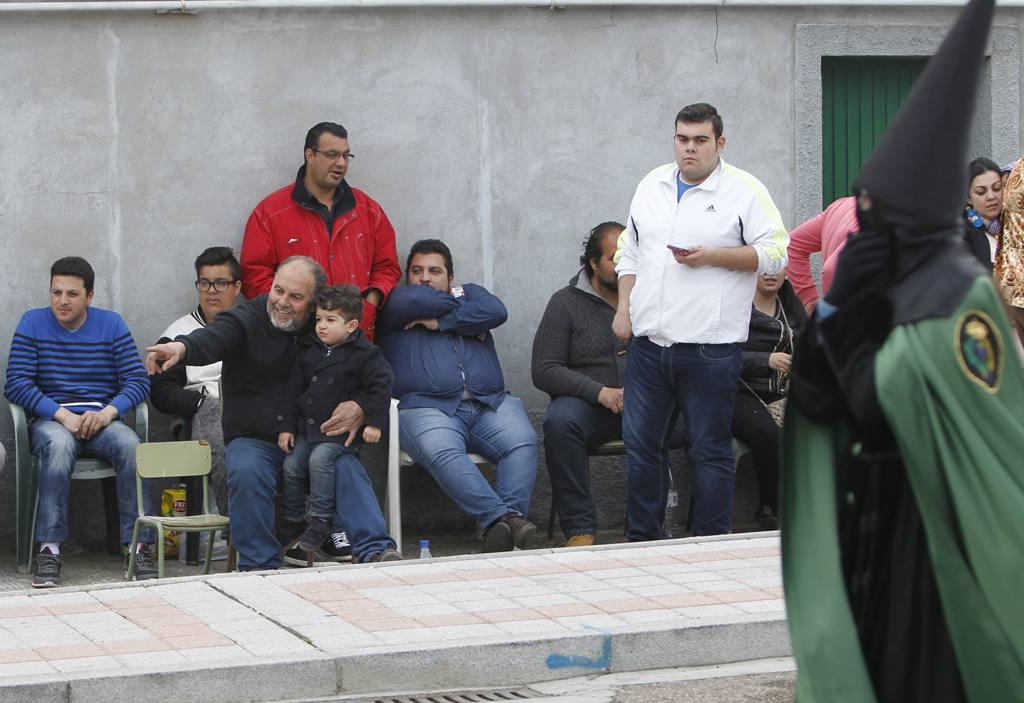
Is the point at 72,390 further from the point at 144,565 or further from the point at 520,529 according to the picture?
the point at 520,529

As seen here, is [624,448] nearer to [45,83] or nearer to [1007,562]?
[45,83]

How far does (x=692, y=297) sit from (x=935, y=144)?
5215 millimetres

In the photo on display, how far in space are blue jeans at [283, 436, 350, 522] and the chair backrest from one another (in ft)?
1.71

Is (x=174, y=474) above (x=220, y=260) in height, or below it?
below

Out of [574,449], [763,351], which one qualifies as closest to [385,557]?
[574,449]

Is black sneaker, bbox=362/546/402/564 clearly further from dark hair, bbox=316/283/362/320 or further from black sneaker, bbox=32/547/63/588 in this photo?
black sneaker, bbox=32/547/63/588

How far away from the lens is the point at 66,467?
9719 millimetres

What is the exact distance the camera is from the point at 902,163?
4.39 metres

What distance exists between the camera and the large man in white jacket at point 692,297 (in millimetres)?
9609

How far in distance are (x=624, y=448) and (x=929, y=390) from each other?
6493 millimetres

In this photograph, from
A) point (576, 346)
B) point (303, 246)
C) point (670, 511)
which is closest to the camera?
point (670, 511)

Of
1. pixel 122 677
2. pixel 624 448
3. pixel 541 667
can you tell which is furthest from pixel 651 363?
pixel 122 677

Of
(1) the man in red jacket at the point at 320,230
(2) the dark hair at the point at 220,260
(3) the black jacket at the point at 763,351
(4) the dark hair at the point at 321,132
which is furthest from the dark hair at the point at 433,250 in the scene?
(3) the black jacket at the point at 763,351

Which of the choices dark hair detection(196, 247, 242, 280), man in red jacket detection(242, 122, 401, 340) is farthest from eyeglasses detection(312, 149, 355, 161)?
dark hair detection(196, 247, 242, 280)
